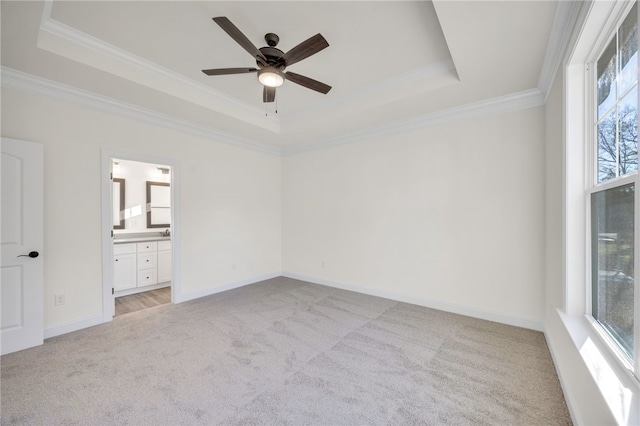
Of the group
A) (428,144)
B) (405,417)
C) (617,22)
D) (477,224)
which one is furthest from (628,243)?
(428,144)

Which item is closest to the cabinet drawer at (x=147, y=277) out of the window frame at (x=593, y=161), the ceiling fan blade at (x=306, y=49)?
the ceiling fan blade at (x=306, y=49)

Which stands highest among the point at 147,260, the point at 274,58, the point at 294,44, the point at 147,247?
the point at 294,44

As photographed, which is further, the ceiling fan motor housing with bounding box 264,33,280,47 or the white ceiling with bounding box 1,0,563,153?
the ceiling fan motor housing with bounding box 264,33,280,47

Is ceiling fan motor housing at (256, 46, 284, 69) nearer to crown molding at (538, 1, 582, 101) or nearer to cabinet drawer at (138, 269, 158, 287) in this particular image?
crown molding at (538, 1, 582, 101)

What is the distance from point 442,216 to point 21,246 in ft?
15.5

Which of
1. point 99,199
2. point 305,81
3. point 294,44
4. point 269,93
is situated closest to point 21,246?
point 99,199

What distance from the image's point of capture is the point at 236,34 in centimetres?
184

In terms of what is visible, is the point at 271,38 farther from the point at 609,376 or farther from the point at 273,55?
the point at 609,376

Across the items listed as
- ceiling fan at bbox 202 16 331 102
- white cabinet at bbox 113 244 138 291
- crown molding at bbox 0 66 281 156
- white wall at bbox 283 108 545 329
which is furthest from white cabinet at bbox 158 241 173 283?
ceiling fan at bbox 202 16 331 102

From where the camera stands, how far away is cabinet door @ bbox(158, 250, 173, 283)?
4.75 metres

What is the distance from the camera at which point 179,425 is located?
1642mm

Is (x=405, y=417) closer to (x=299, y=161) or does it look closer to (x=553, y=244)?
(x=553, y=244)

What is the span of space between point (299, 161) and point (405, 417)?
4352 mm

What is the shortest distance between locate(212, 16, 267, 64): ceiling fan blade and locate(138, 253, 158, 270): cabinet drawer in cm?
400
